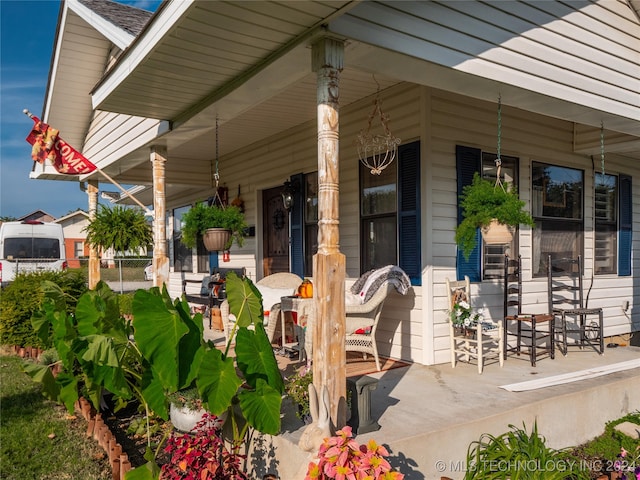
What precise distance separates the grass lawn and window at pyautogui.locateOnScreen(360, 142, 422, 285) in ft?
9.79

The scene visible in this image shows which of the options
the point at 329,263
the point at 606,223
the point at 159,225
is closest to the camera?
the point at 329,263

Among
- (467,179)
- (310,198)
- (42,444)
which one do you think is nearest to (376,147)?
(467,179)

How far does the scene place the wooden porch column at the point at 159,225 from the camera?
16.9 feet

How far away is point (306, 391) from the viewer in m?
2.85

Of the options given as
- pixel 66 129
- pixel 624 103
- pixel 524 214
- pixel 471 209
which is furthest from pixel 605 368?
pixel 66 129

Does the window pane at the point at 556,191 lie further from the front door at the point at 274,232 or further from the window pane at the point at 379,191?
the front door at the point at 274,232

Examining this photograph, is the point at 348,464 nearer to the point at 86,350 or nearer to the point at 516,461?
the point at 516,461

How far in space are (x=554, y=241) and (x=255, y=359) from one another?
14.9 ft

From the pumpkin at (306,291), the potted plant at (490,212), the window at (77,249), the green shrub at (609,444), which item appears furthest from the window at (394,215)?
the window at (77,249)

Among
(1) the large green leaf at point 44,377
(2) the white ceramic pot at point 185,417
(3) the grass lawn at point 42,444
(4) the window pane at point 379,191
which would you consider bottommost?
(3) the grass lawn at point 42,444

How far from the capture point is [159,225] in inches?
207

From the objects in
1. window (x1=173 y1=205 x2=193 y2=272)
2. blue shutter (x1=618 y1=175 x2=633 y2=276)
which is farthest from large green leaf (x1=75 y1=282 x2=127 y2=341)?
blue shutter (x1=618 y1=175 x2=633 y2=276)

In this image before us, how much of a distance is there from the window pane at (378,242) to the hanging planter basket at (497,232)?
3.65 ft

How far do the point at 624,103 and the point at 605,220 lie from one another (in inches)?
97.0
